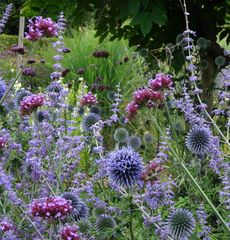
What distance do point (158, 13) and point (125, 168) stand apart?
4.78 ft

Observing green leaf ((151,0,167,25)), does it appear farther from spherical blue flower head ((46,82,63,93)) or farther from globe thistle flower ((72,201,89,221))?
globe thistle flower ((72,201,89,221))

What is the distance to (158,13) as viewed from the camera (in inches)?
129

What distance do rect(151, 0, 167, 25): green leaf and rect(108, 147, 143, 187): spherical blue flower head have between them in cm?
133

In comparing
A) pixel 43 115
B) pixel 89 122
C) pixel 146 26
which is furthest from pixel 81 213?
pixel 146 26

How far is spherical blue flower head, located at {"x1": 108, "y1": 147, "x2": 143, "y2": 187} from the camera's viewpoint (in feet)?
6.80

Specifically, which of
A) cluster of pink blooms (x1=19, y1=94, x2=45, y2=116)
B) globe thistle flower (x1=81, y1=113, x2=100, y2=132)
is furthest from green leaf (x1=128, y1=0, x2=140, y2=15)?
cluster of pink blooms (x1=19, y1=94, x2=45, y2=116)

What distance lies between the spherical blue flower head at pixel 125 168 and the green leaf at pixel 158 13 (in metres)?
1.33

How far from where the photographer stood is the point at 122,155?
2.11 meters

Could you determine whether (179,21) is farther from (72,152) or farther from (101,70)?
(101,70)

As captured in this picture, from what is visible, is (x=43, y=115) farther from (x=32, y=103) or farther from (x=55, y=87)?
(x=32, y=103)

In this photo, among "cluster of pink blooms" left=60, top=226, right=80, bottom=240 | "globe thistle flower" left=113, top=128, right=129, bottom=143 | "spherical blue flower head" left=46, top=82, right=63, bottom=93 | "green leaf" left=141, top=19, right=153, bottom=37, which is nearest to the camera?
"cluster of pink blooms" left=60, top=226, right=80, bottom=240

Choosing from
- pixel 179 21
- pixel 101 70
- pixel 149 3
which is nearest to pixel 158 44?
pixel 179 21

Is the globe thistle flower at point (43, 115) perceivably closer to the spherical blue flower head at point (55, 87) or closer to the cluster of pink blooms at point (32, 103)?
the spherical blue flower head at point (55, 87)

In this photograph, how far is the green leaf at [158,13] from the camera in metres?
3.25
